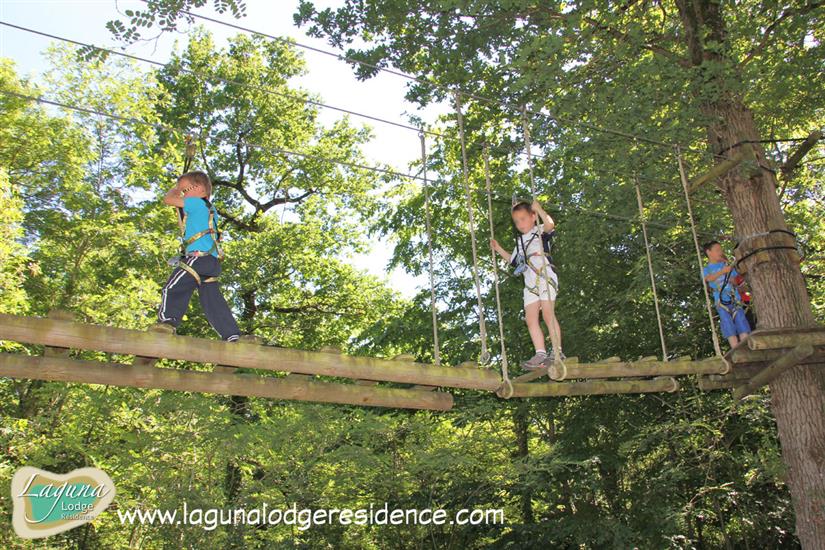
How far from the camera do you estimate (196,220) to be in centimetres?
461

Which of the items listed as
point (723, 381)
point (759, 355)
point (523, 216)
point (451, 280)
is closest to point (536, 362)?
point (523, 216)

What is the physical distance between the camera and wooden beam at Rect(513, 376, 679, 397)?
16.9ft

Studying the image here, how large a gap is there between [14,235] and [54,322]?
903 centimetres

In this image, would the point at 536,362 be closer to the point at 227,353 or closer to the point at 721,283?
the point at 227,353

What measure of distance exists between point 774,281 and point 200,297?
5.19m

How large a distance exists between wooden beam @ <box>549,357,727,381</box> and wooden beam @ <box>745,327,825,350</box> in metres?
0.32

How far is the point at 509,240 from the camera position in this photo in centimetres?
1355

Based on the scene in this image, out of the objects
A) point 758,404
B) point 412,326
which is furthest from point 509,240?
point 758,404

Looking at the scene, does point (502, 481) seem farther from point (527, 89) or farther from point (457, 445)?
point (527, 89)

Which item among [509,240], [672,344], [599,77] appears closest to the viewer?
[599,77]

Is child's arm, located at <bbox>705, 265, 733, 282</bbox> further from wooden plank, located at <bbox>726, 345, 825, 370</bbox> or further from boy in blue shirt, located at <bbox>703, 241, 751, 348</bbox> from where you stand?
wooden plank, located at <bbox>726, 345, 825, 370</bbox>

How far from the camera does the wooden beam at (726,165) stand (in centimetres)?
656

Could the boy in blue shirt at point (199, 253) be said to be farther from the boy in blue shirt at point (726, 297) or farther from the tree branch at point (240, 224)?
the tree branch at point (240, 224)

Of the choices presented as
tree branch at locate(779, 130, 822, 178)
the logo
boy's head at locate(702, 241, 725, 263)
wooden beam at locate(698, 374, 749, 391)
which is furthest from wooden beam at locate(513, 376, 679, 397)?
the logo
